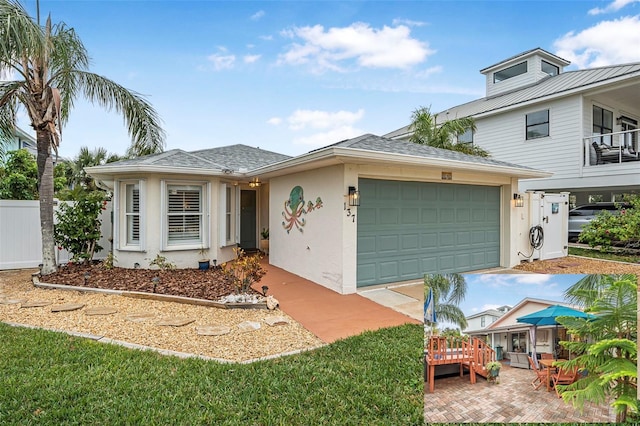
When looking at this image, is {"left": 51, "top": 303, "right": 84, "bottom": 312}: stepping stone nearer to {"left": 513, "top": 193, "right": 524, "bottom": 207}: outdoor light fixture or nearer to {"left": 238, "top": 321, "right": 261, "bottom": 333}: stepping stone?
{"left": 238, "top": 321, "right": 261, "bottom": 333}: stepping stone

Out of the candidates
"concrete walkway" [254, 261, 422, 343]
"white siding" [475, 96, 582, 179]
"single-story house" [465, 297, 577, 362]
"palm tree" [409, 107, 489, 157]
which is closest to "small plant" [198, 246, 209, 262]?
"concrete walkway" [254, 261, 422, 343]

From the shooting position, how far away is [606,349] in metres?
1.47

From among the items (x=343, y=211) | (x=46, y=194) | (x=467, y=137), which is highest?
(x=467, y=137)

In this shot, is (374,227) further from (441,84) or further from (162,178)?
(441,84)

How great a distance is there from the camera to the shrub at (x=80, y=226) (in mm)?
8578

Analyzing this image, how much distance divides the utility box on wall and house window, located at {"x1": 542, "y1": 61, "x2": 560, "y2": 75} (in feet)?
28.9

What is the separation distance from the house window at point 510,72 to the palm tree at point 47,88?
16.6 metres

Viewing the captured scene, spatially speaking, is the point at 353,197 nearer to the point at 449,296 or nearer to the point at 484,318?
the point at 449,296

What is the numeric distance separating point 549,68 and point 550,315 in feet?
65.5

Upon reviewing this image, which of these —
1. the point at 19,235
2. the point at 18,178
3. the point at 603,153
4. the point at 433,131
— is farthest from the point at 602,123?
the point at 18,178

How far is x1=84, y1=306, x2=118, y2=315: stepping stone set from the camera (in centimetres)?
541

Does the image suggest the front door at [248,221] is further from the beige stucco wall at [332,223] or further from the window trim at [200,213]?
the window trim at [200,213]

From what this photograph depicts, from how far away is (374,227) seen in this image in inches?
281

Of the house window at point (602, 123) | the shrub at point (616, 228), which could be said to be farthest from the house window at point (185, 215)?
the house window at point (602, 123)
